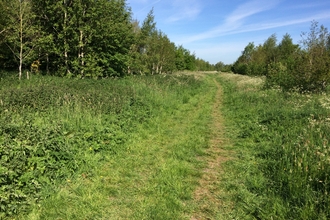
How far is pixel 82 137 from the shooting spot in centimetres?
527

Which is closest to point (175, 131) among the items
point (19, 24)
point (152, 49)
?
point (19, 24)

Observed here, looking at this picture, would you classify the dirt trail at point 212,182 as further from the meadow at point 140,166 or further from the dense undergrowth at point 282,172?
the dense undergrowth at point 282,172

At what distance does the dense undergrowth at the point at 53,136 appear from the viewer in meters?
3.40

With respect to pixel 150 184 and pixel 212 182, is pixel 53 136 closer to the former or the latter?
pixel 150 184

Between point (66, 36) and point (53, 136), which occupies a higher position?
point (66, 36)

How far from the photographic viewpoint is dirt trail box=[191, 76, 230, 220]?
354 centimetres

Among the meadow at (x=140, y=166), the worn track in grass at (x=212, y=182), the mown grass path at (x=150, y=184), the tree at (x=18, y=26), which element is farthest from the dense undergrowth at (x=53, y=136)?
the tree at (x=18, y=26)

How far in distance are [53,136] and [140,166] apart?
6.56ft

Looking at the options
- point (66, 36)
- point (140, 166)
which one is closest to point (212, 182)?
point (140, 166)

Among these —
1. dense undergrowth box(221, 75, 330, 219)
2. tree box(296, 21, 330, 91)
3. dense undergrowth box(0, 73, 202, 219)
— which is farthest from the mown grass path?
tree box(296, 21, 330, 91)

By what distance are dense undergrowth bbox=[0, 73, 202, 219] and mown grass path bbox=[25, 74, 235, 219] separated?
25 cm

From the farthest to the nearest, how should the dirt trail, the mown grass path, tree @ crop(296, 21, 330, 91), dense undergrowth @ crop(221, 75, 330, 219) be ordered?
1. tree @ crop(296, 21, 330, 91)
2. the dirt trail
3. the mown grass path
4. dense undergrowth @ crop(221, 75, 330, 219)

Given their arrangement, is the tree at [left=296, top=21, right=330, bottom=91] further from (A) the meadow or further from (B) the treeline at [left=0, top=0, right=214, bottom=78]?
(B) the treeline at [left=0, top=0, right=214, bottom=78]

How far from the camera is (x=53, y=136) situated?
14.6 ft
